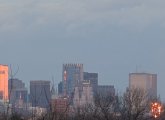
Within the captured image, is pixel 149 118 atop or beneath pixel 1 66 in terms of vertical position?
beneath

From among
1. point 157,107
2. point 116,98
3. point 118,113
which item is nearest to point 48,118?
point 157,107

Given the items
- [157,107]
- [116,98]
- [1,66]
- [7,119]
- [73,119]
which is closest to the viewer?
[7,119]

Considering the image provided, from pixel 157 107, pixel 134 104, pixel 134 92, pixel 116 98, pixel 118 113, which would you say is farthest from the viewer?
pixel 134 92

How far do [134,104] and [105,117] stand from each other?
37.8ft

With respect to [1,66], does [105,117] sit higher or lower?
lower

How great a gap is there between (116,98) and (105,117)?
15.3 m

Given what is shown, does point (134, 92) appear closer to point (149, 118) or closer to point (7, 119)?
point (149, 118)

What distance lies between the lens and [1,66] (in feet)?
101

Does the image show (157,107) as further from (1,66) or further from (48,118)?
(48,118)

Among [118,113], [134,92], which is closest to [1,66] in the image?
[118,113]

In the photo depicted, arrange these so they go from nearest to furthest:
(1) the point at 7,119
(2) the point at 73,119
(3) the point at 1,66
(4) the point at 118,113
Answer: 1. (1) the point at 7,119
2. (3) the point at 1,66
3. (2) the point at 73,119
4. (4) the point at 118,113

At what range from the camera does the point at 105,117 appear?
4247cm

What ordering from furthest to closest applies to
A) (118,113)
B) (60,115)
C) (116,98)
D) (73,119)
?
(116,98)
(118,113)
(73,119)
(60,115)

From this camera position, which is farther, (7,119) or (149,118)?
(149,118)
